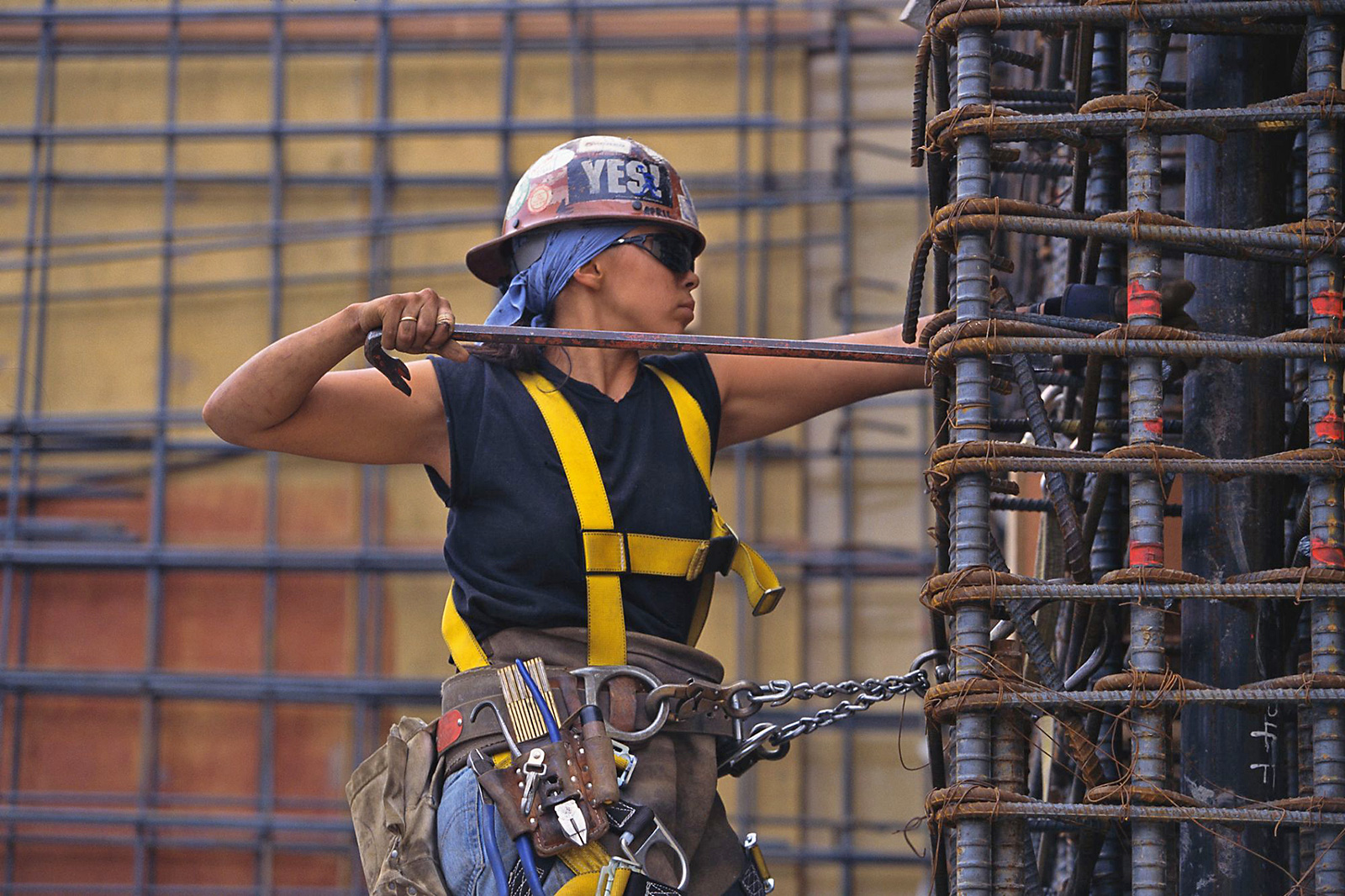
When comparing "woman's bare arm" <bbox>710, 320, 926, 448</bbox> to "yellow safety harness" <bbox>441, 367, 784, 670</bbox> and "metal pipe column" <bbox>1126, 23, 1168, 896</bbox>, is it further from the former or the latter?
"metal pipe column" <bbox>1126, 23, 1168, 896</bbox>

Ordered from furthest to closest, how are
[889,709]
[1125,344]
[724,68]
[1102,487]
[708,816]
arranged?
[724,68]
[889,709]
[708,816]
[1102,487]
[1125,344]

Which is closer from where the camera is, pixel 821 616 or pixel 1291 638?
pixel 1291 638

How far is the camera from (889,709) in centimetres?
1237

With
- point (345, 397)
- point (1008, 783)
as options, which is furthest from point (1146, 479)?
point (345, 397)

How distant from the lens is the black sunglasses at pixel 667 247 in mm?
4254

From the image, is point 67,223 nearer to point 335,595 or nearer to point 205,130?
point 205,130

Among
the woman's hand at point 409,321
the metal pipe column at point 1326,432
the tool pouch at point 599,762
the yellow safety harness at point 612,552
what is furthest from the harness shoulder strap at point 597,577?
the metal pipe column at point 1326,432

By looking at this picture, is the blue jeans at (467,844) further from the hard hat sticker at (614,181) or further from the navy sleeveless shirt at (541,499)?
the hard hat sticker at (614,181)

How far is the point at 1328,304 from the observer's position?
3.45 m

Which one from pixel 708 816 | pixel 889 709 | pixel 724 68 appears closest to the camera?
pixel 708 816

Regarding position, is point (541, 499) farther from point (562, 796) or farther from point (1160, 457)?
point (1160, 457)

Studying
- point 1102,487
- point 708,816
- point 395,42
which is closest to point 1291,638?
point 1102,487

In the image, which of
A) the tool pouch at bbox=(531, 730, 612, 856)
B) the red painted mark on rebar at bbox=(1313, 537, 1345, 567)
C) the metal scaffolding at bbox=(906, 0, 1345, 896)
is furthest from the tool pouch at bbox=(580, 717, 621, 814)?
the red painted mark on rebar at bbox=(1313, 537, 1345, 567)

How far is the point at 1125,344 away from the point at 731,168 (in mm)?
9867
